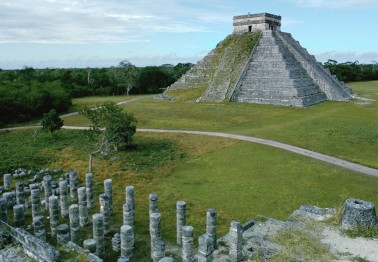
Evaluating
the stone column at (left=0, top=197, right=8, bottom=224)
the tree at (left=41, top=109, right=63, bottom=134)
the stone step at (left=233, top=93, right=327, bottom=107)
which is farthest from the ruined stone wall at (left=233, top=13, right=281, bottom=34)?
the stone column at (left=0, top=197, right=8, bottom=224)

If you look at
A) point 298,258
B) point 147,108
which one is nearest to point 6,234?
point 298,258

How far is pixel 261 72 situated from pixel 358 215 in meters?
35.7

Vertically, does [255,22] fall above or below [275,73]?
above

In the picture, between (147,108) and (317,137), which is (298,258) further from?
(147,108)

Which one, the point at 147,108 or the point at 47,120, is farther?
the point at 147,108

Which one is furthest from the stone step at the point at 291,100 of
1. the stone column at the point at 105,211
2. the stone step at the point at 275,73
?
the stone column at the point at 105,211

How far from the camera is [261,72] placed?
46.0 m

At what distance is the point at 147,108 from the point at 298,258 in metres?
34.1

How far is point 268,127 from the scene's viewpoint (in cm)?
3067

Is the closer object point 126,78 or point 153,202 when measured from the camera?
point 153,202

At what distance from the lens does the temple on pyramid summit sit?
4306 cm

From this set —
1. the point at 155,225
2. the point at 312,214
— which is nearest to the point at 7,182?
the point at 155,225

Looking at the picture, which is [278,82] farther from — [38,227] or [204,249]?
[38,227]

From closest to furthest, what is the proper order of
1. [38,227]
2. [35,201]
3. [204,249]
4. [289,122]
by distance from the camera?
[204,249] < [38,227] < [35,201] < [289,122]
